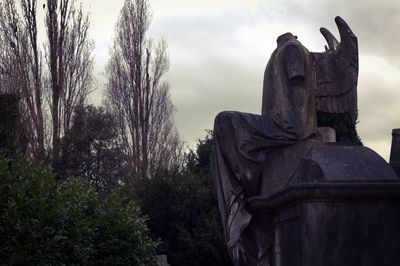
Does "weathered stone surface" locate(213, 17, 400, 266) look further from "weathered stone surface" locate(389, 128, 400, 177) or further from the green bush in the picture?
the green bush

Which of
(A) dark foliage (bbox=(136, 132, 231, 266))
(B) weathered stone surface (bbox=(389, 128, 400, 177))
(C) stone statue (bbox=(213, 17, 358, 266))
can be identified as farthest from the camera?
(A) dark foliage (bbox=(136, 132, 231, 266))

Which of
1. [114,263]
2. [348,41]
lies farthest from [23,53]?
[348,41]

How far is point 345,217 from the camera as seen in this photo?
22.8 ft

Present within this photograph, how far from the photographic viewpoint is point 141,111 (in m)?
47.3

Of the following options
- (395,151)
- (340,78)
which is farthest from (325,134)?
(395,151)

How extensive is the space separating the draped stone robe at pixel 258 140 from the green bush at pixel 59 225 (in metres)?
9.84

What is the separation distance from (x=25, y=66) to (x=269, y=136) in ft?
107

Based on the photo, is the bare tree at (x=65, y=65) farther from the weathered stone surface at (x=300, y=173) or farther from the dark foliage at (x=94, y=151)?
the weathered stone surface at (x=300, y=173)

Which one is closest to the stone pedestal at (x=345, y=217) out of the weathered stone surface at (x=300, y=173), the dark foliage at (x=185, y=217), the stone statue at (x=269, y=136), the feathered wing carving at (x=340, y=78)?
the weathered stone surface at (x=300, y=173)

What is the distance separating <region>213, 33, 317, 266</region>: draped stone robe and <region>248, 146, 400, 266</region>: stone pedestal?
784mm

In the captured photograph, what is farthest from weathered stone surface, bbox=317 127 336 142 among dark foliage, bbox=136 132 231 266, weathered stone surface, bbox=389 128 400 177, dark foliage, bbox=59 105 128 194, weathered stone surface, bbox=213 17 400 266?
dark foliage, bbox=59 105 128 194

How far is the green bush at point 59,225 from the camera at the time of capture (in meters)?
17.4

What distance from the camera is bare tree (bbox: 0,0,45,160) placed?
35969 millimetres

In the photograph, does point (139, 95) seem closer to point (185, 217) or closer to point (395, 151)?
point (185, 217)
